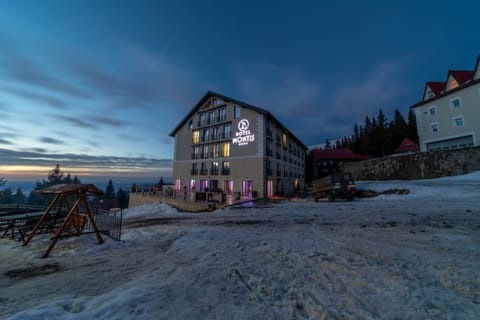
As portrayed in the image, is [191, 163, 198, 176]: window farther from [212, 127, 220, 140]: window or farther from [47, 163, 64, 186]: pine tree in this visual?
[47, 163, 64, 186]: pine tree

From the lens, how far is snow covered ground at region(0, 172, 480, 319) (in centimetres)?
288

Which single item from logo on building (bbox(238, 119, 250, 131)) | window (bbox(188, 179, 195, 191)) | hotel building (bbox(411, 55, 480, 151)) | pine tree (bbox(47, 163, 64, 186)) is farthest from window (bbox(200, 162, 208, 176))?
pine tree (bbox(47, 163, 64, 186))

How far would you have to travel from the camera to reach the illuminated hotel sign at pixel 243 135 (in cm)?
2455

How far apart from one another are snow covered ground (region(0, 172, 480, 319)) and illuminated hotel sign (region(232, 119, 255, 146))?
59.5ft

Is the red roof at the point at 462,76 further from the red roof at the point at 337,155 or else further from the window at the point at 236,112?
the red roof at the point at 337,155

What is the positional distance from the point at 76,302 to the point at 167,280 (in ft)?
5.15

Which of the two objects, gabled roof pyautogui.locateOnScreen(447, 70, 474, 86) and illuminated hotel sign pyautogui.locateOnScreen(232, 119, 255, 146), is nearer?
gabled roof pyautogui.locateOnScreen(447, 70, 474, 86)

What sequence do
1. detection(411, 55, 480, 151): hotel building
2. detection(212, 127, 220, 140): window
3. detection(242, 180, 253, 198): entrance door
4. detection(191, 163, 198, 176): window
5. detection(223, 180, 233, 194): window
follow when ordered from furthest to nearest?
detection(191, 163, 198, 176): window → detection(212, 127, 220, 140): window → detection(223, 180, 233, 194): window → detection(242, 180, 253, 198): entrance door → detection(411, 55, 480, 151): hotel building

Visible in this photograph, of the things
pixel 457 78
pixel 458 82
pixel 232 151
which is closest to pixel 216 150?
pixel 232 151

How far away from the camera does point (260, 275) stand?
160 inches

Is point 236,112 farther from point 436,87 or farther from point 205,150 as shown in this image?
point 436,87

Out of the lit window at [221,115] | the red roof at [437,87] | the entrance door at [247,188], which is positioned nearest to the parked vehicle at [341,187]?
the entrance door at [247,188]

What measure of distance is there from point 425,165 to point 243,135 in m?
22.9

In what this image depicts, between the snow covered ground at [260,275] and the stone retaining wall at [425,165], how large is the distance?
17918mm
